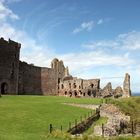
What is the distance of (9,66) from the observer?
74.9 m

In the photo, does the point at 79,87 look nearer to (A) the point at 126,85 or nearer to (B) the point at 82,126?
(A) the point at 126,85

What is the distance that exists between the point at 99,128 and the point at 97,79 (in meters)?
58.0

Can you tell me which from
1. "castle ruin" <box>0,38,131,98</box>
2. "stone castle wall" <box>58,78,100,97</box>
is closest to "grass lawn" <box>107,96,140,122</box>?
"castle ruin" <box>0,38,131,98</box>

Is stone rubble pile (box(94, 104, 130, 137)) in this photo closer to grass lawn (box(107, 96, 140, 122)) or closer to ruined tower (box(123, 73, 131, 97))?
grass lawn (box(107, 96, 140, 122))

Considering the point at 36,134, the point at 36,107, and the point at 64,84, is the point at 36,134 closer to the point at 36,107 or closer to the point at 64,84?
the point at 36,107

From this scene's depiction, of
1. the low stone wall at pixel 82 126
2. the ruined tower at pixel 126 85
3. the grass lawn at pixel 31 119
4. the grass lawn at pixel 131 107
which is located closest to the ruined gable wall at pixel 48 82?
the ruined tower at pixel 126 85

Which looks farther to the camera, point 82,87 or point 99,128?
point 82,87

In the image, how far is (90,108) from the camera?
52188 millimetres

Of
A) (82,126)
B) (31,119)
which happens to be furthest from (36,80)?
(31,119)

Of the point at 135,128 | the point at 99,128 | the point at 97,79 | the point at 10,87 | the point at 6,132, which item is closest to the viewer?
the point at 6,132

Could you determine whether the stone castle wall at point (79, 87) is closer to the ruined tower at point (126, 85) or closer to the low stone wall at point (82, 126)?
the ruined tower at point (126, 85)

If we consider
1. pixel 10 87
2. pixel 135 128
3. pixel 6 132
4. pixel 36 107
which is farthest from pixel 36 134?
pixel 10 87

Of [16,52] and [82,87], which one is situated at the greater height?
[16,52]

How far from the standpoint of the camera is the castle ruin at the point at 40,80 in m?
74.8
